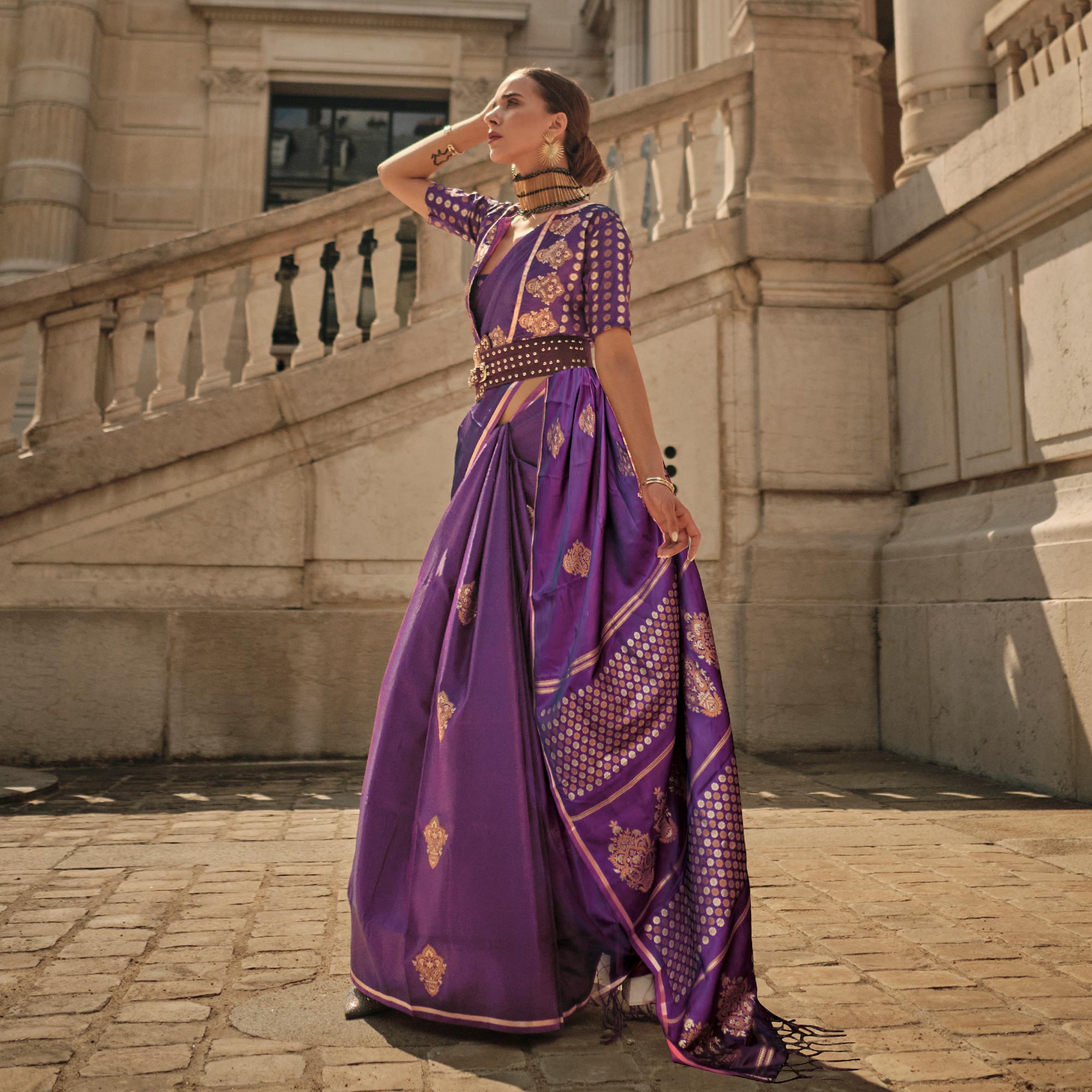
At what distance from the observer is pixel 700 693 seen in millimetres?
2311

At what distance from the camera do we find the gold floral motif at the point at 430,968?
7.23 ft

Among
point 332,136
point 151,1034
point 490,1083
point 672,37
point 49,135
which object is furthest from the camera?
point 332,136

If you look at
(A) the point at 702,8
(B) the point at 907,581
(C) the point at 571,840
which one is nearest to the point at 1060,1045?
(C) the point at 571,840

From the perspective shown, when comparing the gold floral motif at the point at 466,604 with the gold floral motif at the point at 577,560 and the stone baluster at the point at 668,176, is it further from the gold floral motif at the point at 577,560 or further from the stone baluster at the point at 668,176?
the stone baluster at the point at 668,176

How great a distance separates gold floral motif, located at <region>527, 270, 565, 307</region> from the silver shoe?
1.49 m

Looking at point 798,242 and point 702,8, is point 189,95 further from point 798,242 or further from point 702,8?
point 798,242

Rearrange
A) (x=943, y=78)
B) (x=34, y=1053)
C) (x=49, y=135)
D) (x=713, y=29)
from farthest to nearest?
1. (x=49, y=135)
2. (x=713, y=29)
3. (x=943, y=78)
4. (x=34, y=1053)

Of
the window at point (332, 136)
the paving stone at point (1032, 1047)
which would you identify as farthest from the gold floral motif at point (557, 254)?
the window at point (332, 136)

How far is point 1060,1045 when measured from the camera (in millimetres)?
2162

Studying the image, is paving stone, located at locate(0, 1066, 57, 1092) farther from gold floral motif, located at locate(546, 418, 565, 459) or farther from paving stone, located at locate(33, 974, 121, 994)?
gold floral motif, located at locate(546, 418, 565, 459)

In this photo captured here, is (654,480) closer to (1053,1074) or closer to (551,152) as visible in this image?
(551,152)

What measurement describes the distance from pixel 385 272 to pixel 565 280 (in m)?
4.04

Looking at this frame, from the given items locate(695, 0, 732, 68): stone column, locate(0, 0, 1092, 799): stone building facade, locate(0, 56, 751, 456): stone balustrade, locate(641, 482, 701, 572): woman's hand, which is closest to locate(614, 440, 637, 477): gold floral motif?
locate(641, 482, 701, 572): woman's hand

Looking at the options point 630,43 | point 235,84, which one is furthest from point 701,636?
point 235,84
